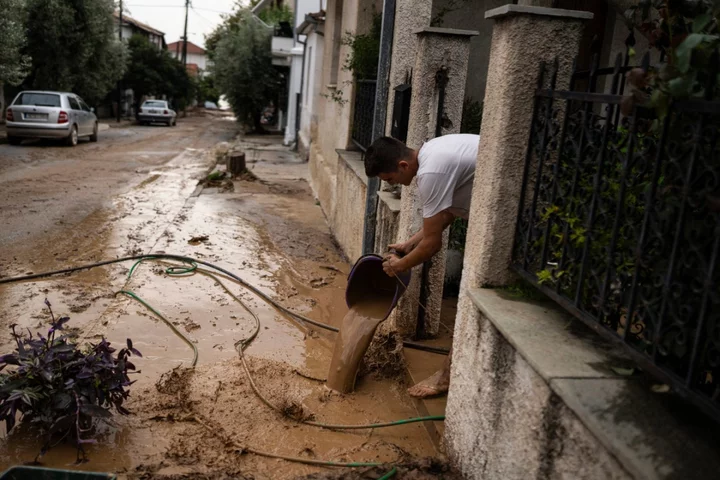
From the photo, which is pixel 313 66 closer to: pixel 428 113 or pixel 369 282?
pixel 428 113

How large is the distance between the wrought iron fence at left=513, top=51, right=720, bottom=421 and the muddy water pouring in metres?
1.47

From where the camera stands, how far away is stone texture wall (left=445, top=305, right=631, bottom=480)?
2266 millimetres

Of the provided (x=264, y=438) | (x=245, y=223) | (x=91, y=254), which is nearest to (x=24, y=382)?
(x=264, y=438)

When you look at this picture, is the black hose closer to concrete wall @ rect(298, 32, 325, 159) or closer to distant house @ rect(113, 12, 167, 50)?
concrete wall @ rect(298, 32, 325, 159)

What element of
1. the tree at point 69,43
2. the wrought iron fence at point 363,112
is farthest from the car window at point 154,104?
the wrought iron fence at point 363,112

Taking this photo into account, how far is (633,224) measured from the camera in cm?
243

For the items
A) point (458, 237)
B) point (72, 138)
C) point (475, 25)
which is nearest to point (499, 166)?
point (458, 237)

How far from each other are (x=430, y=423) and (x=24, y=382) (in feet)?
7.37

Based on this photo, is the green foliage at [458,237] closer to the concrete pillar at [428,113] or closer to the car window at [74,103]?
the concrete pillar at [428,113]

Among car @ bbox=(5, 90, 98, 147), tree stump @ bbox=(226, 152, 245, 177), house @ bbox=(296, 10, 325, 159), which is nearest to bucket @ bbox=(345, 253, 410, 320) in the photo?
tree stump @ bbox=(226, 152, 245, 177)

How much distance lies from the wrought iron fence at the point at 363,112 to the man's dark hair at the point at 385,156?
3.08 metres

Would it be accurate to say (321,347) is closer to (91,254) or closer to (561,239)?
(561,239)

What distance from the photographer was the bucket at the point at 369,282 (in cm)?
452

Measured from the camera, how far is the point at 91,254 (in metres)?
7.47
